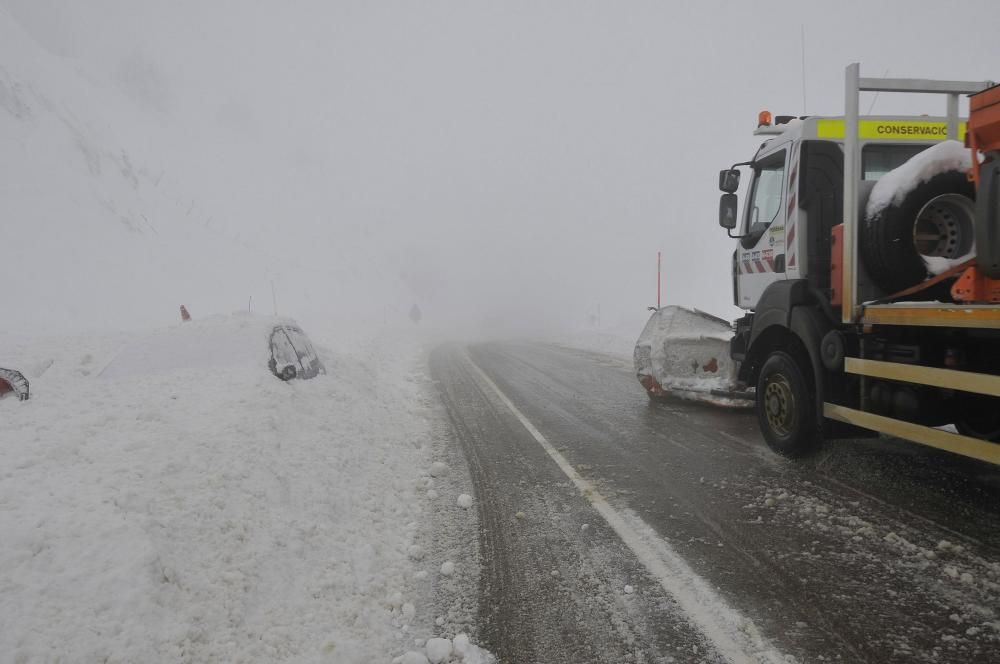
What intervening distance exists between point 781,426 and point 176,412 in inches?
228

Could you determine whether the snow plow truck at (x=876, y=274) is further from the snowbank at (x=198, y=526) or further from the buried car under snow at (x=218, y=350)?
the buried car under snow at (x=218, y=350)

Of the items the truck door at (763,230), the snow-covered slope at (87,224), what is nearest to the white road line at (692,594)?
the truck door at (763,230)

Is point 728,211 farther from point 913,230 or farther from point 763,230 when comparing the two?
point 913,230

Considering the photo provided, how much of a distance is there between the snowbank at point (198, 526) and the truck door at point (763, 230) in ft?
14.2

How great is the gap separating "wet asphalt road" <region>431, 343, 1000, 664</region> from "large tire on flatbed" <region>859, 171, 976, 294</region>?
5.82 feet

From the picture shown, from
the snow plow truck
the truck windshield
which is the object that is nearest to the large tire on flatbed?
the snow plow truck

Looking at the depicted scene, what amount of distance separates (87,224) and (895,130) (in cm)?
2514

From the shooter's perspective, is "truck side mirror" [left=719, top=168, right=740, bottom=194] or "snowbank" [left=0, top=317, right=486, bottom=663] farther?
"truck side mirror" [left=719, top=168, right=740, bottom=194]

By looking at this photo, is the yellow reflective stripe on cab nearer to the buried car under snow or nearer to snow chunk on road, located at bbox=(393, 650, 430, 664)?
snow chunk on road, located at bbox=(393, 650, 430, 664)

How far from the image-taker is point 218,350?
20.5 feet

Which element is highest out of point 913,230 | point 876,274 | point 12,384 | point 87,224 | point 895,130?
point 87,224

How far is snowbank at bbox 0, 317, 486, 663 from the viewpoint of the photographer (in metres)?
2.29

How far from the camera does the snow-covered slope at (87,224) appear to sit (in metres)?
16.3

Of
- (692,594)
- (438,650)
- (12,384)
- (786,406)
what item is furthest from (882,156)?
(12,384)
